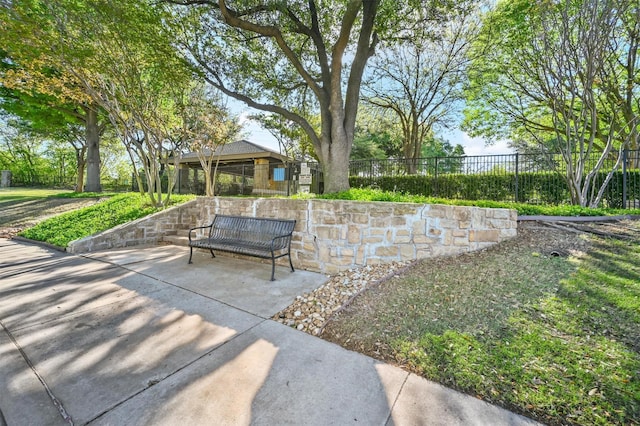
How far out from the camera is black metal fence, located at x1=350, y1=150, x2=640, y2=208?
271 inches

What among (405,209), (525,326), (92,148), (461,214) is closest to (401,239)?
(405,209)

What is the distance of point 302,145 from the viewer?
16922 mm

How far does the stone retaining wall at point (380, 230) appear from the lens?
420cm

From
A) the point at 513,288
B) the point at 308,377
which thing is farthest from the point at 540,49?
the point at 308,377

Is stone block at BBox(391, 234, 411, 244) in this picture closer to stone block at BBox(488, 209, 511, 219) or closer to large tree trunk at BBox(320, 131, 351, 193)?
stone block at BBox(488, 209, 511, 219)

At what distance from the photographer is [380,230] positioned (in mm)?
4426

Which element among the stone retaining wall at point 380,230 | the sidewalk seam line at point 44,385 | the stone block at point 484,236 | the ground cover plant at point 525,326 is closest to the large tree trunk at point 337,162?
the stone retaining wall at point 380,230

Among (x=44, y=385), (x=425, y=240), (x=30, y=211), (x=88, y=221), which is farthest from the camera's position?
(x=30, y=211)

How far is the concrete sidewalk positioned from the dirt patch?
7.00 meters

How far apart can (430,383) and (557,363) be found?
99cm

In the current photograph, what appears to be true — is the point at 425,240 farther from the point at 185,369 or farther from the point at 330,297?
the point at 185,369

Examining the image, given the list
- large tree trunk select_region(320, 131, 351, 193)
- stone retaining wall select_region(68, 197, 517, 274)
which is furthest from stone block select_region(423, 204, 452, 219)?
large tree trunk select_region(320, 131, 351, 193)

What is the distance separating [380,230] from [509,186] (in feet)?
21.4

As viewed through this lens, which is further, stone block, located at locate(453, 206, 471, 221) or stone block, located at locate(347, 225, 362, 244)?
stone block, located at locate(347, 225, 362, 244)
